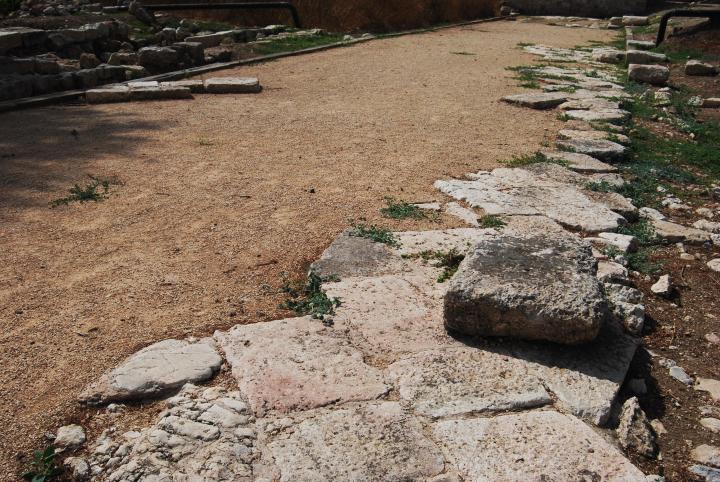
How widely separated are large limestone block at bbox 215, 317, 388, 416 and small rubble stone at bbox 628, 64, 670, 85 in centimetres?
801

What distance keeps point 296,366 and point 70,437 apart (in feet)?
2.77

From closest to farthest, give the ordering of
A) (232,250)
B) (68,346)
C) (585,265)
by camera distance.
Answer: (68,346)
(585,265)
(232,250)

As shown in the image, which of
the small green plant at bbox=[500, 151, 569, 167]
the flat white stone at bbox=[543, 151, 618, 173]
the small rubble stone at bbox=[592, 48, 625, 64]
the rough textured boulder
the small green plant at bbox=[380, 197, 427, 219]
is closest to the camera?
the rough textured boulder

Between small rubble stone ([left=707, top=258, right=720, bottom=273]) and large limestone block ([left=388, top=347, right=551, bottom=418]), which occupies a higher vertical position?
large limestone block ([left=388, top=347, right=551, bottom=418])

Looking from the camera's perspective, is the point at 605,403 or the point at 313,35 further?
the point at 313,35

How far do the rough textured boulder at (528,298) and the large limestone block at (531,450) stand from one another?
0.40m

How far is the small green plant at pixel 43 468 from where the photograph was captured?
6.88 ft

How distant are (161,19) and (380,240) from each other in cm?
1217

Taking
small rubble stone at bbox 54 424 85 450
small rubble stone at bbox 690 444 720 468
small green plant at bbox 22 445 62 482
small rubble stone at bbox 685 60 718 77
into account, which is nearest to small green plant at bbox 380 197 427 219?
A: small rubble stone at bbox 690 444 720 468

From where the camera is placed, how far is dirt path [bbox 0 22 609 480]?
284 centimetres

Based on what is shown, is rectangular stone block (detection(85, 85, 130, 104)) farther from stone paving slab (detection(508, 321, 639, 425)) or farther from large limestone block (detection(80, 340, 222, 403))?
stone paving slab (detection(508, 321, 639, 425))

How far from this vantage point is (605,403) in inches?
97.4

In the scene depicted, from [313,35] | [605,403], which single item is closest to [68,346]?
[605,403]

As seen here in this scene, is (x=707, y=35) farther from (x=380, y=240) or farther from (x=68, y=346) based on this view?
(x=68, y=346)
